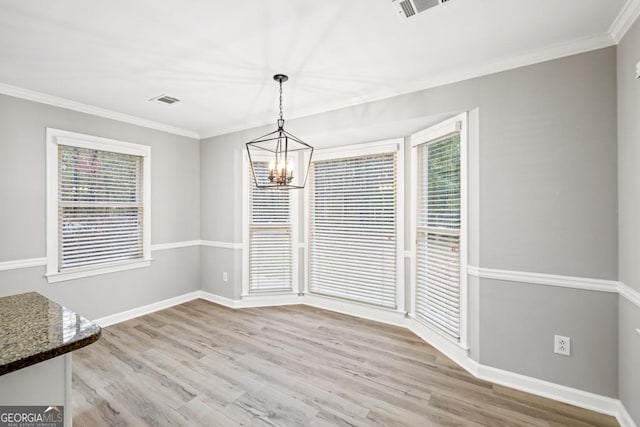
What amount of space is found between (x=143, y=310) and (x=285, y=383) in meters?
2.63

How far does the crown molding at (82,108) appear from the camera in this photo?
2.93m

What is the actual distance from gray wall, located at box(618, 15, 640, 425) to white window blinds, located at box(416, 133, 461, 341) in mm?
1101

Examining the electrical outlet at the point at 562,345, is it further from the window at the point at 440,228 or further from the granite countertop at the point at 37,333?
the granite countertop at the point at 37,333

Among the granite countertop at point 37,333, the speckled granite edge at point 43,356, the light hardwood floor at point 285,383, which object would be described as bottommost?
the light hardwood floor at point 285,383

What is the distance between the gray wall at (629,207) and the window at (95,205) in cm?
490

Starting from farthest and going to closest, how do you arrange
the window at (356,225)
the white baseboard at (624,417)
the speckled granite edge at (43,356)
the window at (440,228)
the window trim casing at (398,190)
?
the window at (356,225), the window trim casing at (398,190), the window at (440,228), the white baseboard at (624,417), the speckled granite edge at (43,356)

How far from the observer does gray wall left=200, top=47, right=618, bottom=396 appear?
6.92ft

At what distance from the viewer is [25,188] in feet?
9.83

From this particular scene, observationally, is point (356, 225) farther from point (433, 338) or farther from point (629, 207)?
point (629, 207)

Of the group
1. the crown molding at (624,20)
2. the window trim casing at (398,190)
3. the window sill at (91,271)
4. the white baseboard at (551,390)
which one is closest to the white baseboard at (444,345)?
the white baseboard at (551,390)

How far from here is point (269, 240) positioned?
4387 mm

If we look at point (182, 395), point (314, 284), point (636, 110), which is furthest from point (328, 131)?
point (182, 395)

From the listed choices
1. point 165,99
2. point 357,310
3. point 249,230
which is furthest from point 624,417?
point 165,99

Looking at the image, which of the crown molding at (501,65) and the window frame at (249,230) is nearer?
the crown molding at (501,65)
